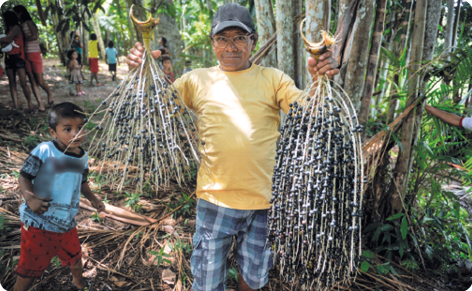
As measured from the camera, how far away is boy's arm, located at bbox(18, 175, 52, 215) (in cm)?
183

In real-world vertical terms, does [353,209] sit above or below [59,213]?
above

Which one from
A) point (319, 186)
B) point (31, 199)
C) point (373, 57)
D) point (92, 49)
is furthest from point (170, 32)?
point (319, 186)

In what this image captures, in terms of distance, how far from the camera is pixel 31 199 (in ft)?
6.02

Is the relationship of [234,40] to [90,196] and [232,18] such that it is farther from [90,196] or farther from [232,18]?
[90,196]

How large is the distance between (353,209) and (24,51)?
18.7 ft

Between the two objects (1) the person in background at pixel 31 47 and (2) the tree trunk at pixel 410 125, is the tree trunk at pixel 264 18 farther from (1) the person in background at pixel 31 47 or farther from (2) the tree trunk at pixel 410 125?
(1) the person in background at pixel 31 47

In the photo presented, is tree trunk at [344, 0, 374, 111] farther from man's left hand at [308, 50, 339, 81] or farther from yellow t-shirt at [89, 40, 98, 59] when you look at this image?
yellow t-shirt at [89, 40, 98, 59]

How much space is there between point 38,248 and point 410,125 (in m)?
2.95

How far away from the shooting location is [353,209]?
1.19 metres

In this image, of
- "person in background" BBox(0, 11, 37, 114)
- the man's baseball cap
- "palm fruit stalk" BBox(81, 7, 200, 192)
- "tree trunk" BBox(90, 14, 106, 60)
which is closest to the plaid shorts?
"palm fruit stalk" BBox(81, 7, 200, 192)

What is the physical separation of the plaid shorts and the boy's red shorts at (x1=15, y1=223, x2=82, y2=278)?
956mm

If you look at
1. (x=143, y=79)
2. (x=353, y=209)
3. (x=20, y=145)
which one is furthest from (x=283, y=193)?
(x=20, y=145)

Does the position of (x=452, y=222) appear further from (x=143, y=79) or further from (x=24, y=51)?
(x=24, y=51)

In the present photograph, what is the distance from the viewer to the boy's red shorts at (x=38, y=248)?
193 cm
